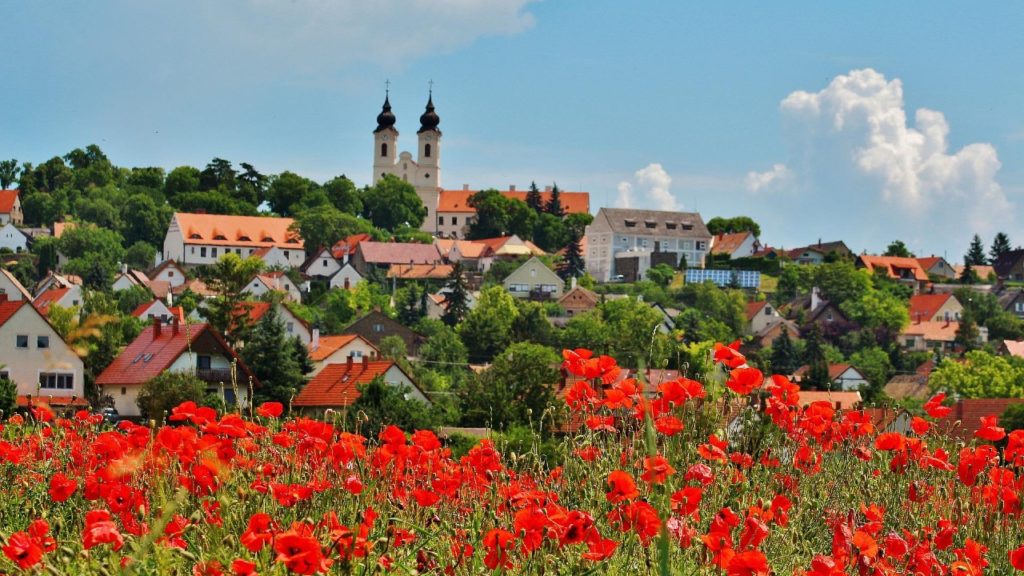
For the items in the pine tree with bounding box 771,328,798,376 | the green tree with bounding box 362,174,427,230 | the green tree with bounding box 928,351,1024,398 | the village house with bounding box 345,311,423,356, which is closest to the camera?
the green tree with bounding box 928,351,1024,398

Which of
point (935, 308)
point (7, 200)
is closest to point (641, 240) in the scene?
point (935, 308)

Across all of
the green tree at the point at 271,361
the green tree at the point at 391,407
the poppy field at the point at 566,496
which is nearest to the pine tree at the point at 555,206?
the green tree at the point at 271,361

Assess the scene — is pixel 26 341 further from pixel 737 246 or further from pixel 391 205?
pixel 391 205

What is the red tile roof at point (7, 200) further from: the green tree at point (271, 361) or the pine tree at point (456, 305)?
the green tree at point (271, 361)

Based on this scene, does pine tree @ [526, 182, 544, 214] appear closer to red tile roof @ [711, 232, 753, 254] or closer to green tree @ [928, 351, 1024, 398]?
red tile roof @ [711, 232, 753, 254]

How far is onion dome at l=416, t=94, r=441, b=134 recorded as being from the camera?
520ft

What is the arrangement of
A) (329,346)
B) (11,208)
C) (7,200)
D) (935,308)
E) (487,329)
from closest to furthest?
(329,346), (487,329), (935,308), (11,208), (7,200)

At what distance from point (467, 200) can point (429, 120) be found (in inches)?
762

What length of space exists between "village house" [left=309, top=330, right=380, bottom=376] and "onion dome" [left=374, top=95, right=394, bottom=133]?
9844cm

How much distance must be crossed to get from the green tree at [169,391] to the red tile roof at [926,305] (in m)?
75.7

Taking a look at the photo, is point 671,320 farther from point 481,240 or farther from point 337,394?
point 337,394

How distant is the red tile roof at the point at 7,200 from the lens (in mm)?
125312

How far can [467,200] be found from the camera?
143 m

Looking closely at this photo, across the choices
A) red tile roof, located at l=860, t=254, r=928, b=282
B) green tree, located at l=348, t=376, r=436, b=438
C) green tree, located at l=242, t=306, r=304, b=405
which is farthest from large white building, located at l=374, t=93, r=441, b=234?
green tree, located at l=348, t=376, r=436, b=438
